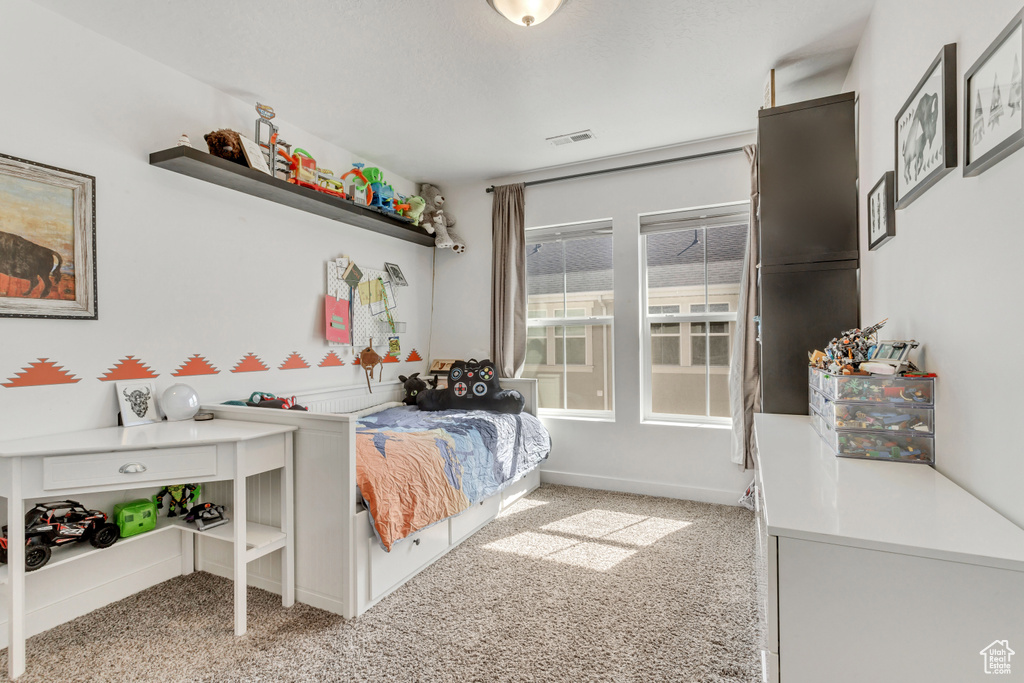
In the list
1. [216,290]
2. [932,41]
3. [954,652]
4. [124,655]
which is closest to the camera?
[954,652]

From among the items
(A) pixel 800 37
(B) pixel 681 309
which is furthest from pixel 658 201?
(A) pixel 800 37

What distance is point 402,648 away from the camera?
170 cm

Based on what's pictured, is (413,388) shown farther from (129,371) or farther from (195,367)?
(129,371)

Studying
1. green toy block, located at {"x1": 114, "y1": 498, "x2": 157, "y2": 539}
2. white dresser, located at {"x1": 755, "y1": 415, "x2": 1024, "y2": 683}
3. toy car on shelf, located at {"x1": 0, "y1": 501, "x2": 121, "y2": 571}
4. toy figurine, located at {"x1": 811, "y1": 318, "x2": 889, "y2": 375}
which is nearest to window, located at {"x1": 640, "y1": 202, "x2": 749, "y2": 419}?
toy figurine, located at {"x1": 811, "y1": 318, "x2": 889, "y2": 375}

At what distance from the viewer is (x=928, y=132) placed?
1.30 metres

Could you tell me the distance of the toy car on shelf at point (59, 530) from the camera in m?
1.66

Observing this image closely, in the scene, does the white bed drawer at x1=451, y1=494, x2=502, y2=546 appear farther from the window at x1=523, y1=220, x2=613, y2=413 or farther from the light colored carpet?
the window at x1=523, y1=220, x2=613, y2=413

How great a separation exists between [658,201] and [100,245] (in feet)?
10.4

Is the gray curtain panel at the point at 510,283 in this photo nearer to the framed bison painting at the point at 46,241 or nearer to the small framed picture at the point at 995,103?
the framed bison painting at the point at 46,241

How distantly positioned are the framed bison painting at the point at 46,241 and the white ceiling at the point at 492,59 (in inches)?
27.1

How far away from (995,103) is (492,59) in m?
1.90

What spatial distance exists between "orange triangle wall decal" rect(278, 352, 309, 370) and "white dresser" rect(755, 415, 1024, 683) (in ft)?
8.75

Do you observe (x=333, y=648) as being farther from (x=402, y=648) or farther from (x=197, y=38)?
(x=197, y=38)

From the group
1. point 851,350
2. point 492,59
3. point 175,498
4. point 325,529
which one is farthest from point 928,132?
point 175,498
